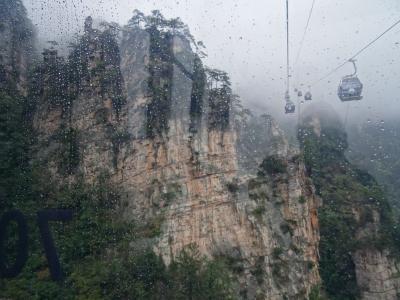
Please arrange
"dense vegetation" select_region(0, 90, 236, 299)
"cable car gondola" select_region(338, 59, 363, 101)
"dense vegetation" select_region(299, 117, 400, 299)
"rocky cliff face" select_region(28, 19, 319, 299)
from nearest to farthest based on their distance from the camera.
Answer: "dense vegetation" select_region(0, 90, 236, 299) → "cable car gondola" select_region(338, 59, 363, 101) → "rocky cliff face" select_region(28, 19, 319, 299) → "dense vegetation" select_region(299, 117, 400, 299)

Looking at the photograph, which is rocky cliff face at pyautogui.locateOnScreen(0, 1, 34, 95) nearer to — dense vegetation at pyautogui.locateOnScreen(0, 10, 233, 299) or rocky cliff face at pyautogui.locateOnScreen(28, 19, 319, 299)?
dense vegetation at pyautogui.locateOnScreen(0, 10, 233, 299)

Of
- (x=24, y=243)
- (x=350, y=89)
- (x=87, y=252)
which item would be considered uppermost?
(x=350, y=89)

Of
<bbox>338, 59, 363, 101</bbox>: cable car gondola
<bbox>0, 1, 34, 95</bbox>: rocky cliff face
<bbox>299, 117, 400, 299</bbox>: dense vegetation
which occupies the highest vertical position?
<bbox>0, 1, 34, 95</bbox>: rocky cliff face

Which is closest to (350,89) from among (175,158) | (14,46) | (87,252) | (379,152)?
(175,158)

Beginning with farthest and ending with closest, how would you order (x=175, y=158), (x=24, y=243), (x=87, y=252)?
(x=175, y=158) < (x=87, y=252) < (x=24, y=243)

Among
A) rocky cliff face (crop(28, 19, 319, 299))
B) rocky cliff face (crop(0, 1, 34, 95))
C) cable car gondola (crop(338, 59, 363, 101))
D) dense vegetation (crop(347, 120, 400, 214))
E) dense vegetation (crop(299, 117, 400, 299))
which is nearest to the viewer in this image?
cable car gondola (crop(338, 59, 363, 101))

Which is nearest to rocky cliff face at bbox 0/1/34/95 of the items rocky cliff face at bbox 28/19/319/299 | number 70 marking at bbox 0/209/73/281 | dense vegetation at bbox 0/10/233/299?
dense vegetation at bbox 0/10/233/299

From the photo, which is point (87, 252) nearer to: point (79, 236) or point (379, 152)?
point (79, 236)
